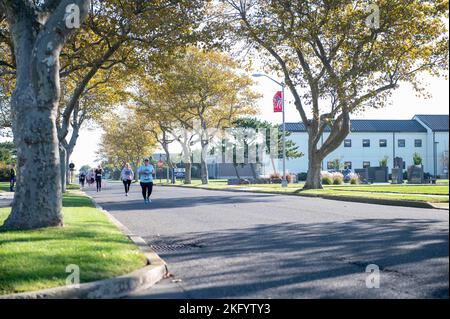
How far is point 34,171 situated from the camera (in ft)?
32.1

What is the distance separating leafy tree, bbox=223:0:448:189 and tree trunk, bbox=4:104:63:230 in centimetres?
1737

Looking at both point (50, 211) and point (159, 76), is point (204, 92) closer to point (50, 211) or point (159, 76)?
point (159, 76)

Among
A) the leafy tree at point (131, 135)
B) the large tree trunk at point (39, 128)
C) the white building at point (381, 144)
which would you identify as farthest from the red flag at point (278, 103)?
the white building at point (381, 144)

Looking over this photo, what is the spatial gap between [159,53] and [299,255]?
43.9 feet

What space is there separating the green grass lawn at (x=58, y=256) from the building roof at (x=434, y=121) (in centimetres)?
7861

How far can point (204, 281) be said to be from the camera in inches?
243

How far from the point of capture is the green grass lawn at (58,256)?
5.82 m

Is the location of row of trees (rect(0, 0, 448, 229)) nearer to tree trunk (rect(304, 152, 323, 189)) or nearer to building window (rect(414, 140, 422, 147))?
tree trunk (rect(304, 152, 323, 189))

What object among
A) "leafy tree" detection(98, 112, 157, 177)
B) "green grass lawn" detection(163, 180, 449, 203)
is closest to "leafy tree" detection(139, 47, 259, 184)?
"leafy tree" detection(98, 112, 157, 177)

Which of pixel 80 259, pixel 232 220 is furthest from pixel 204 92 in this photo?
pixel 80 259

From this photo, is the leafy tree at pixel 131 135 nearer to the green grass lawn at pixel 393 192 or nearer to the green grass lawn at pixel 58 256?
the green grass lawn at pixel 393 192

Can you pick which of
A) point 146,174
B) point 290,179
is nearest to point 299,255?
point 146,174

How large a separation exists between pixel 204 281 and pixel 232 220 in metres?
7.01

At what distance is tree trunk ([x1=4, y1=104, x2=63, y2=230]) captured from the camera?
9781mm
